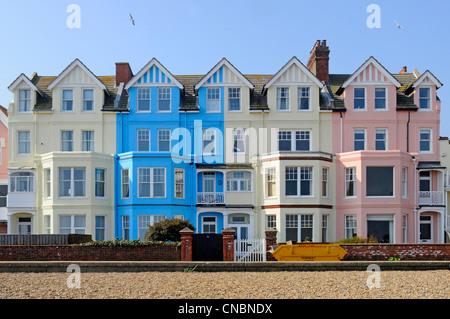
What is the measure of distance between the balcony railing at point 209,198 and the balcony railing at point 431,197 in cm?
1138

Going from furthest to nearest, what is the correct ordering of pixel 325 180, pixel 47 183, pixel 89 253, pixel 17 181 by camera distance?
pixel 17 181 → pixel 47 183 → pixel 325 180 → pixel 89 253

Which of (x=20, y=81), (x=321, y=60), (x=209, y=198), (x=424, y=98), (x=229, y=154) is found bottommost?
(x=209, y=198)

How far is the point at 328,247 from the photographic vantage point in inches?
991

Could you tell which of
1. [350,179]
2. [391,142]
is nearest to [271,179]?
[350,179]

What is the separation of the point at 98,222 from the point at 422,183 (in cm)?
1876

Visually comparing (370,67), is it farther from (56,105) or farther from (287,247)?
(56,105)

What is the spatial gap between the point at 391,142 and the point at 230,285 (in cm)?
2130

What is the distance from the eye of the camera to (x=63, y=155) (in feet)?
112

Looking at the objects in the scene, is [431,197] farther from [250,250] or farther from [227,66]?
[250,250]


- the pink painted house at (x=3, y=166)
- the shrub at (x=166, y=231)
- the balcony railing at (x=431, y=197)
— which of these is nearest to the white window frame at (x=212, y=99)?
the shrub at (x=166, y=231)

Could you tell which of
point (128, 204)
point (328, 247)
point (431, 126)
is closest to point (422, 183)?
point (431, 126)

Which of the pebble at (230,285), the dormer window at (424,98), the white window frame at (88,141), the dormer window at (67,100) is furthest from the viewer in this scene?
the dormer window at (67,100)

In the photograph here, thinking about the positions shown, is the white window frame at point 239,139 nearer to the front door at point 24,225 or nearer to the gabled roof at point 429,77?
the gabled roof at point 429,77

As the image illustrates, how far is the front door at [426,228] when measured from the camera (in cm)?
3622
